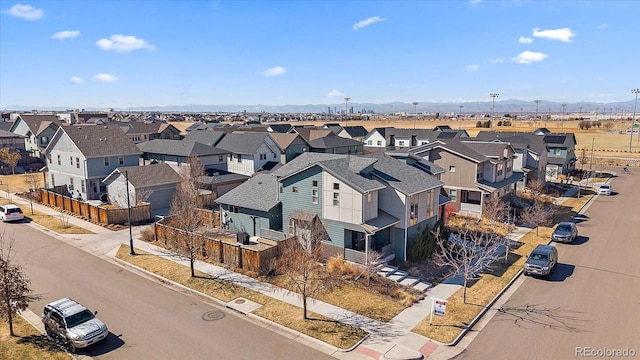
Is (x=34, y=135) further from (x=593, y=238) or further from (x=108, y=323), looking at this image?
(x=593, y=238)

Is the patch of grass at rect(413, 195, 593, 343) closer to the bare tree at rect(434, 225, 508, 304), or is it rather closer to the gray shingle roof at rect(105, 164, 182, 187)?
the bare tree at rect(434, 225, 508, 304)

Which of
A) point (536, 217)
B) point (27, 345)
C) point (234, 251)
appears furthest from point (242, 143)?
point (27, 345)

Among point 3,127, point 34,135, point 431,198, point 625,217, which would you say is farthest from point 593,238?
point 3,127

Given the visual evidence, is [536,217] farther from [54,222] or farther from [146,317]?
[54,222]

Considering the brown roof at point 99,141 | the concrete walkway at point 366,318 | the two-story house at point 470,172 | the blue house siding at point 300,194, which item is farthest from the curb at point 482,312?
the brown roof at point 99,141

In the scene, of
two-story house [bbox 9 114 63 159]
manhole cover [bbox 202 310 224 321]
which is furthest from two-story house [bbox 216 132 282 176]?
two-story house [bbox 9 114 63 159]

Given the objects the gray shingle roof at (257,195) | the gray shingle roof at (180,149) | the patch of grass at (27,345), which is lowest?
the patch of grass at (27,345)

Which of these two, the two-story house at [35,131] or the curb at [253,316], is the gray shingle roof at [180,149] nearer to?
the curb at [253,316]
